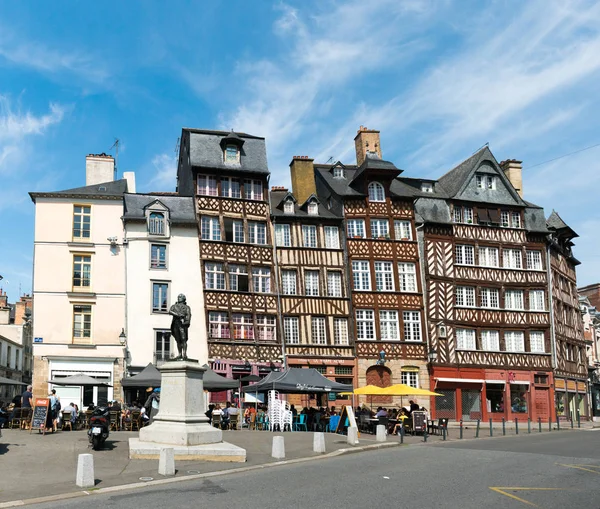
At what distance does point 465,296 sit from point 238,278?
1127 cm

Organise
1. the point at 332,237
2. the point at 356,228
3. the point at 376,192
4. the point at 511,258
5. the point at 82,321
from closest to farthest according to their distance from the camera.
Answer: the point at 82,321
the point at 332,237
the point at 356,228
the point at 376,192
the point at 511,258

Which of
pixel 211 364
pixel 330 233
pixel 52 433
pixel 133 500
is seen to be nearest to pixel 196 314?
pixel 211 364

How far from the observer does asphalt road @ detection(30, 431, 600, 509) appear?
10.2m

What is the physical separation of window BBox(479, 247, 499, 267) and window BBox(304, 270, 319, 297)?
8624 millimetres

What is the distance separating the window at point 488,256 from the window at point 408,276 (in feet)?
12.7

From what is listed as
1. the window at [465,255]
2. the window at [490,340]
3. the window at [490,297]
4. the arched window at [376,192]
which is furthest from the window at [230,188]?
the window at [490,340]

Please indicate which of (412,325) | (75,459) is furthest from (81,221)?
(75,459)

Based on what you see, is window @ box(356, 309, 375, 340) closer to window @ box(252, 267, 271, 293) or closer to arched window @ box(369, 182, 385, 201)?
window @ box(252, 267, 271, 293)

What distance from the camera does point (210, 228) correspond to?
110 ft

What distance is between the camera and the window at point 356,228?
3559 centimetres

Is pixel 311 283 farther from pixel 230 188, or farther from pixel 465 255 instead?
pixel 465 255

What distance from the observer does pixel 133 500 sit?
408 inches

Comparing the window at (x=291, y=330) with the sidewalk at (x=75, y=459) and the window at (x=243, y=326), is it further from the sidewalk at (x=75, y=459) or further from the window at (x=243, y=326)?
the sidewalk at (x=75, y=459)

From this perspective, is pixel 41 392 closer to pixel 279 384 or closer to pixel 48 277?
pixel 48 277
